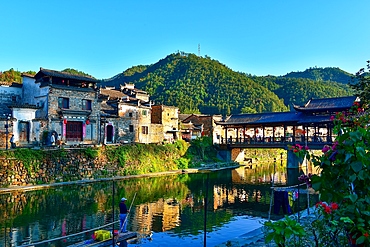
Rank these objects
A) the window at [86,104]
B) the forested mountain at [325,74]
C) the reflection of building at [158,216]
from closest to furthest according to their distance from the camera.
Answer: the reflection of building at [158,216], the window at [86,104], the forested mountain at [325,74]

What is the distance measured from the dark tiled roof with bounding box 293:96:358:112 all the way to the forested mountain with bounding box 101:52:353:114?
117 ft

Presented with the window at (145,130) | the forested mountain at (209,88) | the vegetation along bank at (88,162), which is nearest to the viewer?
the vegetation along bank at (88,162)

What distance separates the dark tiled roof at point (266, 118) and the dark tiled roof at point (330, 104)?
5.21 ft

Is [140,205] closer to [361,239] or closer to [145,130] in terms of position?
[361,239]

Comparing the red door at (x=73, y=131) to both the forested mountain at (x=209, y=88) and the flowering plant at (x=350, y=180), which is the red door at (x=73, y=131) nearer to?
the flowering plant at (x=350, y=180)

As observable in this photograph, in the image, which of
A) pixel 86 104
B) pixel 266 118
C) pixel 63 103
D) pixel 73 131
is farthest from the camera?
pixel 266 118

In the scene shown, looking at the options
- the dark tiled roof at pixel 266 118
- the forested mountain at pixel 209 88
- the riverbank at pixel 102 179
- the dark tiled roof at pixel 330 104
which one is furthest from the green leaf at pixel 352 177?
the forested mountain at pixel 209 88

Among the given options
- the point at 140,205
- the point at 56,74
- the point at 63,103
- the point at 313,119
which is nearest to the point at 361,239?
the point at 140,205

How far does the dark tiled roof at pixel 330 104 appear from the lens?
102 ft

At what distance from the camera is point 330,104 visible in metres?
32.6

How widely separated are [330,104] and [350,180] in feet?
104

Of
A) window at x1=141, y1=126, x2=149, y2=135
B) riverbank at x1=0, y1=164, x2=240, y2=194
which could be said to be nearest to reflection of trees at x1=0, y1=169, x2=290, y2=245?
riverbank at x1=0, y1=164, x2=240, y2=194

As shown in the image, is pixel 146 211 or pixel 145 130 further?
pixel 145 130

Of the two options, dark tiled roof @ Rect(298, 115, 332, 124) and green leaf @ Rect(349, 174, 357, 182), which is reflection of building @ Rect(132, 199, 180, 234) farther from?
dark tiled roof @ Rect(298, 115, 332, 124)
